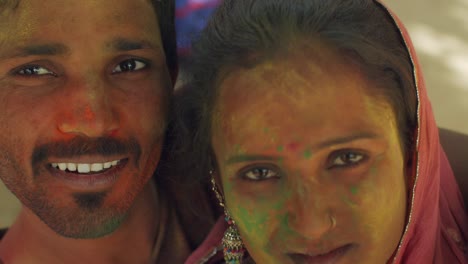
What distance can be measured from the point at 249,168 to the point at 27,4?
696mm

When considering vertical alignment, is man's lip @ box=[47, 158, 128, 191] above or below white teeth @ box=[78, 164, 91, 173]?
below

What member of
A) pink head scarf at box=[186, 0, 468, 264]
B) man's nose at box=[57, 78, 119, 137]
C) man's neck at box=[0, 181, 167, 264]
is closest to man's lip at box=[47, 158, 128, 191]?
man's nose at box=[57, 78, 119, 137]

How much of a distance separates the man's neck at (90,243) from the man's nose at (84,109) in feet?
1.46

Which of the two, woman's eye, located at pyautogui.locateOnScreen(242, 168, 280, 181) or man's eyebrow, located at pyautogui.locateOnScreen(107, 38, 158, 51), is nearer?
woman's eye, located at pyautogui.locateOnScreen(242, 168, 280, 181)

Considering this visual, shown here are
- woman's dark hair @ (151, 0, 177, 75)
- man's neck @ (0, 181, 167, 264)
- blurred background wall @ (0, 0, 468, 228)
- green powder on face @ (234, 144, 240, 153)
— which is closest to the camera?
green powder on face @ (234, 144, 240, 153)

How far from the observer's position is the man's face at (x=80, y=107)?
6.12 ft

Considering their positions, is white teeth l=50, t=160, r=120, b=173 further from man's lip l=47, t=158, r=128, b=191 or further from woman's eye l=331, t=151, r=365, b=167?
woman's eye l=331, t=151, r=365, b=167

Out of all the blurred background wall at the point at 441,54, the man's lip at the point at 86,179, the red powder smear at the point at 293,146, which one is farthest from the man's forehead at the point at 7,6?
the blurred background wall at the point at 441,54

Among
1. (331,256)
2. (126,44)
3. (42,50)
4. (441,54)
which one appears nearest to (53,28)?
(42,50)

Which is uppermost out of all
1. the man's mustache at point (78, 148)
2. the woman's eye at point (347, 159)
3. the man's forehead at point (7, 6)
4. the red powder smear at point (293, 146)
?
the man's forehead at point (7, 6)

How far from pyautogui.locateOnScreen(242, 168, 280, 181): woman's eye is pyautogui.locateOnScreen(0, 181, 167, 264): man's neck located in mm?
648

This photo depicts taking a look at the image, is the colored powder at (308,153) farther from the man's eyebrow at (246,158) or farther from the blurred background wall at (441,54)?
the blurred background wall at (441,54)

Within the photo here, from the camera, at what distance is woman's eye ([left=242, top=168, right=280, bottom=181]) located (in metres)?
1.73

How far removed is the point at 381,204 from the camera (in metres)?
1.68
